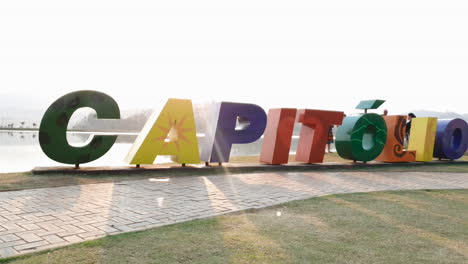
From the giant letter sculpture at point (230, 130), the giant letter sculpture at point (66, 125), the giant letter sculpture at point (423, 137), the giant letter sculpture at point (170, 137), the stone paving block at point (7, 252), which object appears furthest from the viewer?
the giant letter sculpture at point (423, 137)

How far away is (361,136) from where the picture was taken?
12250 mm

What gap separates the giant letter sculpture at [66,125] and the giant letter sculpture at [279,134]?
15.5 ft

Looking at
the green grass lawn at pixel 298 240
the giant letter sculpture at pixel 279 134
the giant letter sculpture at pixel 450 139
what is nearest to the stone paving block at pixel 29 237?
the green grass lawn at pixel 298 240

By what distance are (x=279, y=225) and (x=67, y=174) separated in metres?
5.83

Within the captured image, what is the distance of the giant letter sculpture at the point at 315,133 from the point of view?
1150cm

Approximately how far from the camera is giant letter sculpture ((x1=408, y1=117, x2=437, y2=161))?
14047 mm

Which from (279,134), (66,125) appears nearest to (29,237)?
(66,125)

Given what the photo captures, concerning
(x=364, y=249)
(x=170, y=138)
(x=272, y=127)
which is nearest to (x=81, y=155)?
(x=170, y=138)

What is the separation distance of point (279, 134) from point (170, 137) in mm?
3416

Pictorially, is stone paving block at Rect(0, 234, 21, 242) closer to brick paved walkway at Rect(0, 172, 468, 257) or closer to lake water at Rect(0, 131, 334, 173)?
brick paved walkway at Rect(0, 172, 468, 257)

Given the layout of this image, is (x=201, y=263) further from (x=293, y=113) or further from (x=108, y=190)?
(x=293, y=113)

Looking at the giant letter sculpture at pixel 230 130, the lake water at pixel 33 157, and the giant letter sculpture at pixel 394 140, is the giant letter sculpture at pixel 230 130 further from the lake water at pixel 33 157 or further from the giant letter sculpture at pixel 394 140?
the giant letter sculpture at pixel 394 140

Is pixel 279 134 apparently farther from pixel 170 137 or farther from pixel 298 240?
pixel 298 240

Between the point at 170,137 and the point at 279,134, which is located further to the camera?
the point at 279,134
